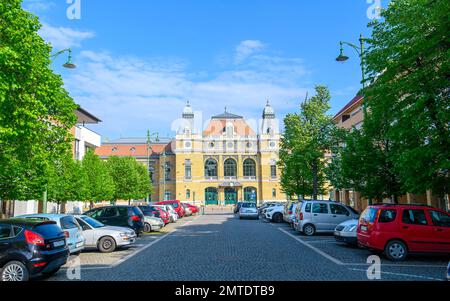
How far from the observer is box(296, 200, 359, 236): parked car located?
21.2m

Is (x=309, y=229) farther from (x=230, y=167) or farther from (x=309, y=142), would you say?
(x=230, y=167)

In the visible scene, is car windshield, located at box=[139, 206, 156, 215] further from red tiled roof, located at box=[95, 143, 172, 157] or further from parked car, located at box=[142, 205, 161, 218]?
red tiled roof, located at box=[95, 143, 172, 157]

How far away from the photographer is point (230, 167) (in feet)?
280

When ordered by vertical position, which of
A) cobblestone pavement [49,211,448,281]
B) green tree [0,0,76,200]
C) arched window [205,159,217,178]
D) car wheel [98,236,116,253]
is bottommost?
cobblestone pavement [49,211,448,281]

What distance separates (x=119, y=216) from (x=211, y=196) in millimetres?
64622

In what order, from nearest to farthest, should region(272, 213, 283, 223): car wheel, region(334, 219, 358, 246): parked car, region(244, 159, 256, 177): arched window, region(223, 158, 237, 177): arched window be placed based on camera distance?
region(334, 219, 358, 246): parked car, region(272, 213, 283, 223): car wheel, region(244, 159, 256, 177): arched window, region(223, 158, 237, 177): arched window

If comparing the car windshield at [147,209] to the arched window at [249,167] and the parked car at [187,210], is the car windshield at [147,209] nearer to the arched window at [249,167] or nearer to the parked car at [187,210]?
the parked car at [187,210]

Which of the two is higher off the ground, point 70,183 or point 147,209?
point 70,183

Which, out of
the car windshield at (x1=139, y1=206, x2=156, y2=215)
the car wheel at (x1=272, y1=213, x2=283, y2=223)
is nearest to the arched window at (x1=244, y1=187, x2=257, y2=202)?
the car wheel at (x1=272, y1=213, x2=283, y2=223)

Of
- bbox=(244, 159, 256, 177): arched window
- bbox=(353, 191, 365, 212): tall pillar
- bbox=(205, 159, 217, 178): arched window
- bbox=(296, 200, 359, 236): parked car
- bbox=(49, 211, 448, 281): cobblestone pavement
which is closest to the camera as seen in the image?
bbox=(49, 211, 448, 281): cobblestone pavement

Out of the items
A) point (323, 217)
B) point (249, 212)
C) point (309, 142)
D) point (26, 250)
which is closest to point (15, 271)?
point (26, 250)

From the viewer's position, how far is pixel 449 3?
1147cm

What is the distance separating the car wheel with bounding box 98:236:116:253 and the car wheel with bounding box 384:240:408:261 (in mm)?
9818
